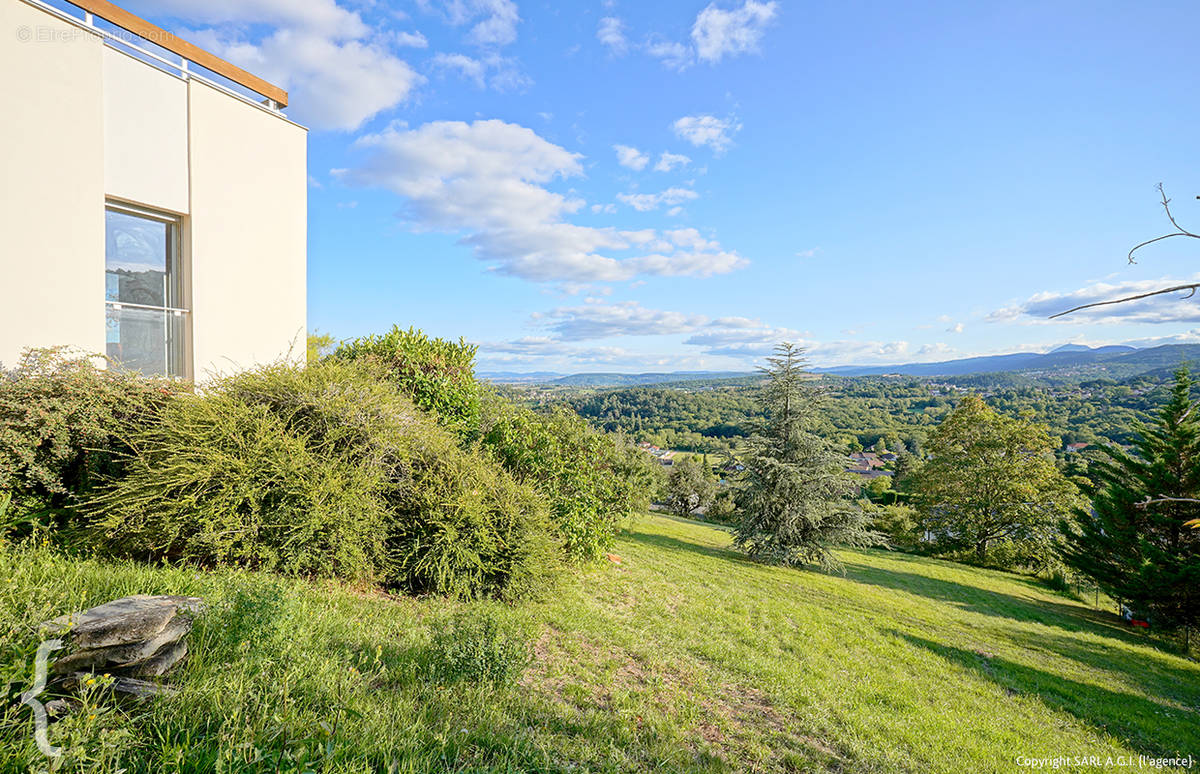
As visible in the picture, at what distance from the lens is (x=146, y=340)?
7.56 m

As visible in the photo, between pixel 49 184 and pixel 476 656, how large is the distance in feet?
27.8

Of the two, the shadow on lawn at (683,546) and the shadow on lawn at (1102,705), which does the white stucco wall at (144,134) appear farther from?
the shadow on lawn at (1102,705)

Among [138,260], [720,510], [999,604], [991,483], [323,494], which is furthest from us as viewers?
[720,510]

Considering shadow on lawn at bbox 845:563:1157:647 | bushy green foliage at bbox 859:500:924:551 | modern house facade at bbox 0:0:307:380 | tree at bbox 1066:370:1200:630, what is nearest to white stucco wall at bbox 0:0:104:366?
modern house facade at bbox 0:0:307:380

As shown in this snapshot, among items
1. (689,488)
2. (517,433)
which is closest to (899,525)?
(689,488)

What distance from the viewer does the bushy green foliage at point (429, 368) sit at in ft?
32.9

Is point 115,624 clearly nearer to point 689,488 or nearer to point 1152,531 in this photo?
point 1152,531

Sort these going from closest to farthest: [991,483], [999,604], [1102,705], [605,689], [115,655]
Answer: [115,655], [605,689], [1102,705], [999,604], [991,483]

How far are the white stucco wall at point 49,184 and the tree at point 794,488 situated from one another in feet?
46.8

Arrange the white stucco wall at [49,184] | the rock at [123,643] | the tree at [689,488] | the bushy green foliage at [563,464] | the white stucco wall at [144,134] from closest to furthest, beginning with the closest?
1. the rock at [123,643]
2. the white stucco wall at [49,184]
3. the white stucco wall at [144,134]
4. the bushy green foliage at [563,464]
5. the tree at [689,488]

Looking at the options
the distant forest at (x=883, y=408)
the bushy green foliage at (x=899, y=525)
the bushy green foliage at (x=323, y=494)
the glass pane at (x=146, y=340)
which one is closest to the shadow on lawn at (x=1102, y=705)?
the bushy green foliage at (x=323, y=494)

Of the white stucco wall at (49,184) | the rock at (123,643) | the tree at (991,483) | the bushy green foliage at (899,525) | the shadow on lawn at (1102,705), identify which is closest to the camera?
the rock at (123,643)

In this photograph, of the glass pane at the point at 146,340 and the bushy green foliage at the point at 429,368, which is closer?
the glass pane at the point at 146,340

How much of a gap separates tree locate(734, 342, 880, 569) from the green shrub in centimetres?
1068
